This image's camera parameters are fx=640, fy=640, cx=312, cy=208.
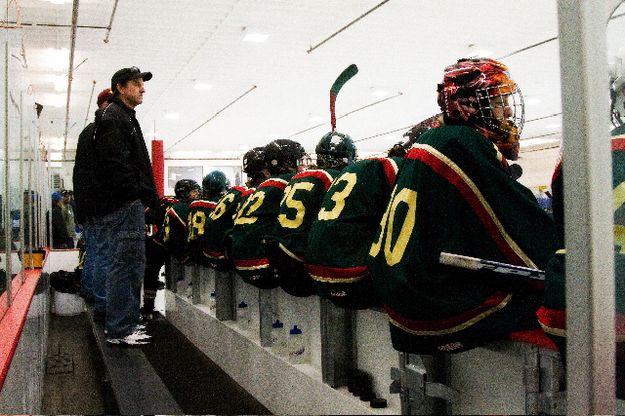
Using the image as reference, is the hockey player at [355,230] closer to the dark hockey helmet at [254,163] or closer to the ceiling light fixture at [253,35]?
the dark hockey helmet at [254,163]

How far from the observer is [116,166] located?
9.29ft

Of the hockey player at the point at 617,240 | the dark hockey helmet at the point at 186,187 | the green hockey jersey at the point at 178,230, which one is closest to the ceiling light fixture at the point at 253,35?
the dark hockey helmet at the point at 186,187

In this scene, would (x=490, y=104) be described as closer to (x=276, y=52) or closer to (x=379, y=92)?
(x=276, y=52)

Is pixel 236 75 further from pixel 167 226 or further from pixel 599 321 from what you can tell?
pixel 599 321

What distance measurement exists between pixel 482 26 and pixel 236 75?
4.02 metres

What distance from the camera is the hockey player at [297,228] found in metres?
2.54

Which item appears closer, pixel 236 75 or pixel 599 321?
pixel 599 321

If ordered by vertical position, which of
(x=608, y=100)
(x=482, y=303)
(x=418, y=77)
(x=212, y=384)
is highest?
(x=418, y=77)

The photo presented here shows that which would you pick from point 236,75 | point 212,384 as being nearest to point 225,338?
point 212,384

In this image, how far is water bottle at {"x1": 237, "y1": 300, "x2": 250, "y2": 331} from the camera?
3748mm

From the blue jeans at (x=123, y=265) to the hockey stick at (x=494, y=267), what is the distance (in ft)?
6.07

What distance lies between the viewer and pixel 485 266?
4.37 feet

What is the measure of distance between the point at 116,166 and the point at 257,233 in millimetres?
700

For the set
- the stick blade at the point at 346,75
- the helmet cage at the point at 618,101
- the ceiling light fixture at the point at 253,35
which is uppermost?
the ceiling light fixture at the point at 253,35
